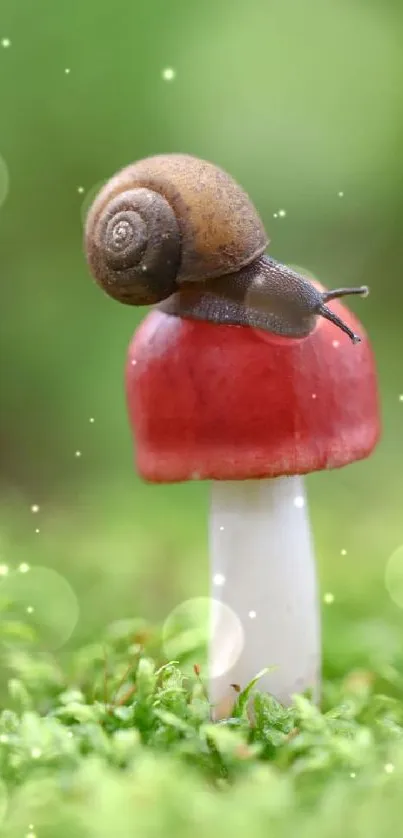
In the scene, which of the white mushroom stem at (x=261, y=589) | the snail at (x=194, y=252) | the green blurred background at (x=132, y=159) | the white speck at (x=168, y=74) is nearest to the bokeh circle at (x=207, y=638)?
the white mushroom stem at (x=261, y=589)

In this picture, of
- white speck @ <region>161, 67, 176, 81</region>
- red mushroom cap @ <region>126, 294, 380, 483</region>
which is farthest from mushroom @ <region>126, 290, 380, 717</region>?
white speck @ <region>161, 67, 176, 81</region>

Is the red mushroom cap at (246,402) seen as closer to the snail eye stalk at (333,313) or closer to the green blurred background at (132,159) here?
the snail eye stalk at (333,313)

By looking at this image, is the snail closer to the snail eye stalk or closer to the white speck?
the snail eye stalk

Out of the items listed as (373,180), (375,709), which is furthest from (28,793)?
(373,180)

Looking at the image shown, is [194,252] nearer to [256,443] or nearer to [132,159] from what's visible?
[256,443]

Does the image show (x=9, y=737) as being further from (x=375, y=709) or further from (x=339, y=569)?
(x=339, y=569)
